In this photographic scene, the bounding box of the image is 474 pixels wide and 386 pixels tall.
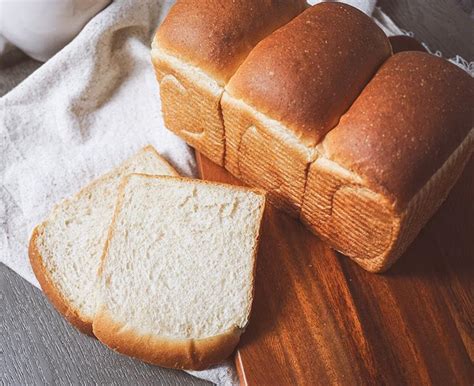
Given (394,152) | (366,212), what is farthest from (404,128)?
(366,212)

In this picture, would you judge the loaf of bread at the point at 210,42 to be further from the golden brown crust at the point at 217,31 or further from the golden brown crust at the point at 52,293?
the golden brown crust at the point at 52,293

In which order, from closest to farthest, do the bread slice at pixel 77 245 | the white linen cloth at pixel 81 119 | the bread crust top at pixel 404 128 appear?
1. the bread crust top at pixel 404 128
2. the bread slice at pixel 77 245
3. the white linen cloth at pixel 81 119

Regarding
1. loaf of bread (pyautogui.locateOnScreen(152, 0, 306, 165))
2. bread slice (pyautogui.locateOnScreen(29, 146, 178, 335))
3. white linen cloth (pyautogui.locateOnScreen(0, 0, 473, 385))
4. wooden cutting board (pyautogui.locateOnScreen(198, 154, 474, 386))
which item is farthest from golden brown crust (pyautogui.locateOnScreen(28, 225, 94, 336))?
loaf of bread (pyautogui.locateOnScreen(152, 0, 306, 165))

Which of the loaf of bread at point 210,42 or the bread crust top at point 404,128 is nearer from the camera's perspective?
the bread crust top at point 404,128

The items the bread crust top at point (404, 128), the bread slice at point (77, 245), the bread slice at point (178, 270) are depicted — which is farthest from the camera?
the bread slice at point (77, 245)

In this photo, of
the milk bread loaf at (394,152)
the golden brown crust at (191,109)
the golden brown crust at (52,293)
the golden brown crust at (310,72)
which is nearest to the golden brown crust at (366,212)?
the milk bread loaf at (394,152)

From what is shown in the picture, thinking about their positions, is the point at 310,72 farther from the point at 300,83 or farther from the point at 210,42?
the point at 210,42

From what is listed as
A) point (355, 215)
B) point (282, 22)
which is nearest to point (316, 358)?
point (355, 215)

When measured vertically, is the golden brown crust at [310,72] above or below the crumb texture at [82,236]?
above
